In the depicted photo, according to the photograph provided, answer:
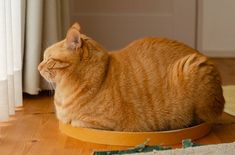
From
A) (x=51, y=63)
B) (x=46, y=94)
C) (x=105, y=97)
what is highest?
(x=51, y=63)

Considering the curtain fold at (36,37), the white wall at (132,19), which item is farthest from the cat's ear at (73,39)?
the white wall at (132,19)

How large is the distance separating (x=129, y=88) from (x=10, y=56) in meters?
0.54

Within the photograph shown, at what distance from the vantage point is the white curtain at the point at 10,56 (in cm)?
191

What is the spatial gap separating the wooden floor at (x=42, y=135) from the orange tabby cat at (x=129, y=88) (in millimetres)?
80

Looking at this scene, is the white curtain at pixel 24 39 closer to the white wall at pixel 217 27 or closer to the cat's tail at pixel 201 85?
the cat's tail at pixel 201 85

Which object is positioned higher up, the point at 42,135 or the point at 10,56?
the point at 10,56

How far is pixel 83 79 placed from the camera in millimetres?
1761

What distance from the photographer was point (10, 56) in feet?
6.66

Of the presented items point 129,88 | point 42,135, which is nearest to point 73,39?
point 129,88

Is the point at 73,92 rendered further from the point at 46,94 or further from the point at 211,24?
the point at 211,24

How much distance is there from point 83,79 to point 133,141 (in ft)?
0.88

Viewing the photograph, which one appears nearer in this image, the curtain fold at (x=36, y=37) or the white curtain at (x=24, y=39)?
the white curtain at (x=24, y=39)

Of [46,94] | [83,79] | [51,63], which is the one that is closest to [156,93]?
[83,79]

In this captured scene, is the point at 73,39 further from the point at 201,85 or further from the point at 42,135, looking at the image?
the point at 201,85
